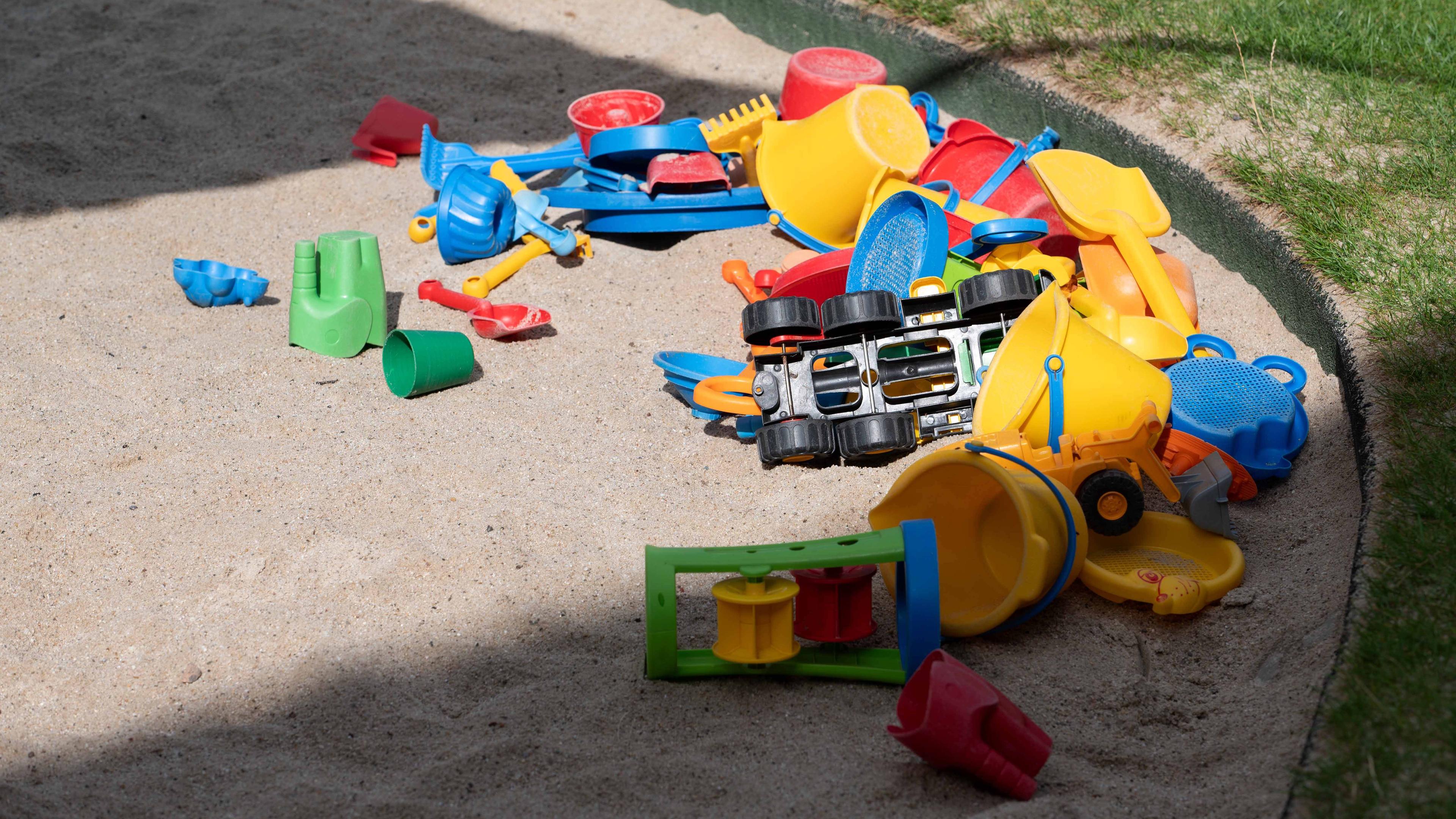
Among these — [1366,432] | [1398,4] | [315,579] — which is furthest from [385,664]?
[1398,4]

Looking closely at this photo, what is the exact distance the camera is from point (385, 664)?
5.81 ft

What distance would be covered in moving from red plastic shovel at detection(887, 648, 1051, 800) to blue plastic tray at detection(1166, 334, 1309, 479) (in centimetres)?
96

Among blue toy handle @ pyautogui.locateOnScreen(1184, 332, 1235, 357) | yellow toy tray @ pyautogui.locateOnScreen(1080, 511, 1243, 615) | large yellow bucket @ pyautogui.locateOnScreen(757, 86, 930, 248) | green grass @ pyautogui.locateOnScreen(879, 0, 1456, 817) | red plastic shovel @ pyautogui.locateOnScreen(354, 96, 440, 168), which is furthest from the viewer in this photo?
red plastic shovel @ pyautogui.locateOnScreen(354, 96, 440, 168)

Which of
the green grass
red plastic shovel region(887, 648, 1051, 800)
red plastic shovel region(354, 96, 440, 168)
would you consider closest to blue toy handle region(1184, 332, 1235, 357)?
the green grass

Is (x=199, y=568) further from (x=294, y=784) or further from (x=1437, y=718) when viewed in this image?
(x=1437, y=718)

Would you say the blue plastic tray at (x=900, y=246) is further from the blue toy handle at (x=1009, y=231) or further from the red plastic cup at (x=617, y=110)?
the red plastic cup at (x=617, y=110)

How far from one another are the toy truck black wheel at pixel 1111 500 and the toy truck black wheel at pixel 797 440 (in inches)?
20.7

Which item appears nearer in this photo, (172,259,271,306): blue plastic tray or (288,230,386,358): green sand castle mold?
(288,230,386,358): green sand castle mold

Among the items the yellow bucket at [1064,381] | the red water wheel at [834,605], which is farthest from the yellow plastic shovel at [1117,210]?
the red water wheel at [834,605]

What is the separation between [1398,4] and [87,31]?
486cm

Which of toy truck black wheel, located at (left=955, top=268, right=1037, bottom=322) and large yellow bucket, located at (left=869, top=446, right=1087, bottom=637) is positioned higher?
toy truck black wheel, located at (left=955, top=268, right=1037, bottom=322)

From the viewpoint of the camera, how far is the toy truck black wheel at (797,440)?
7.22ft

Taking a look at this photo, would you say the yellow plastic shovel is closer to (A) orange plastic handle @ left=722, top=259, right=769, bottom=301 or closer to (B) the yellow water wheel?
(A) orange plastic handle @ left=722, top=259, right=769, bottom=301

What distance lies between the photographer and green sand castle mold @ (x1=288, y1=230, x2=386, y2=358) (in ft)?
8.82
